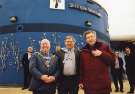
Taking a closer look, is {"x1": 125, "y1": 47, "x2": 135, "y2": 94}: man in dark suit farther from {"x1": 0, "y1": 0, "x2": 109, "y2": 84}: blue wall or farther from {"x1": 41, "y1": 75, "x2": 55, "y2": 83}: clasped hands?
{"x1": 41, "y1": 75, "x2": 55, "y2": 83}: clasped hands

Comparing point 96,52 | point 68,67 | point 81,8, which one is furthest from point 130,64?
point 96,52

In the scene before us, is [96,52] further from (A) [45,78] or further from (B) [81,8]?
(B) [81,8]

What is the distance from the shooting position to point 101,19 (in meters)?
20.0

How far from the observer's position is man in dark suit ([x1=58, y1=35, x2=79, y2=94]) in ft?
20.7

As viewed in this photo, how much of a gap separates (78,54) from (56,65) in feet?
1.67

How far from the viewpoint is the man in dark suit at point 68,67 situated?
6301 millimetres

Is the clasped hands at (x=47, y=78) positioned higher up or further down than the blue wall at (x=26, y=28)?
further down

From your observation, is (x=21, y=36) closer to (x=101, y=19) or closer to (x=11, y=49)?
(x=11, y=49)

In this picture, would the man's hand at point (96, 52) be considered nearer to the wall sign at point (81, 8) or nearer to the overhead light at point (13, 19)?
the overhead light at point (13, 19)

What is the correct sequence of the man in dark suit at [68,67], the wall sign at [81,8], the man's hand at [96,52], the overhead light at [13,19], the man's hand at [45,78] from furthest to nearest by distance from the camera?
the wall sign at [81,8]
the overhead light at [13,19]
the man in dark suit at [68,67]
the man's hand at [45,78]
the man's hand at [96,52]

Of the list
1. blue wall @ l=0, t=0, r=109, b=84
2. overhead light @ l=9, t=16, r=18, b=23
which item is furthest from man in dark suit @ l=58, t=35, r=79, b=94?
overhead light @ l=9, t=16, r=18, b=23

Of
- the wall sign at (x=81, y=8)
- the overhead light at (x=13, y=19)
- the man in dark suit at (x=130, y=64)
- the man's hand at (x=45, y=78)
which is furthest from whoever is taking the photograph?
the wall sign at (x=81, y=8)

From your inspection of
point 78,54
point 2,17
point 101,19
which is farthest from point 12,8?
point 78,54

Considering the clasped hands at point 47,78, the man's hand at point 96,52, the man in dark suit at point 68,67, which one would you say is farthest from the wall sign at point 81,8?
the man's hand at point 96,52
